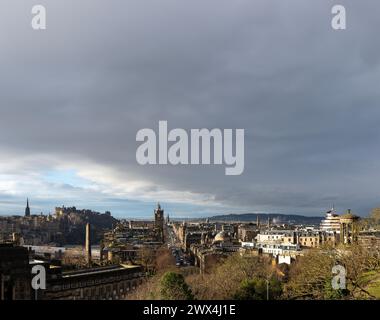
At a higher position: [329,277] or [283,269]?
[329,277]

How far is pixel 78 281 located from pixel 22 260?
8903mm

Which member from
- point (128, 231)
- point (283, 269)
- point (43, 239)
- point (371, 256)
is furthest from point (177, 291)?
point (43, 239)

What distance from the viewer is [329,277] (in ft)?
64.3

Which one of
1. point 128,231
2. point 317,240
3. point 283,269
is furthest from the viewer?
point 128,231

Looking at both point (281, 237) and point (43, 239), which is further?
point (43, 239)

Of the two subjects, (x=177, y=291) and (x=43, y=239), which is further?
(x=43, y=239)

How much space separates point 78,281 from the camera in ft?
118
